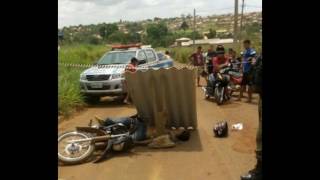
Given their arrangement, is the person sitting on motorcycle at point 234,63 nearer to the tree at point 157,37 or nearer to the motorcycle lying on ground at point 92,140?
the motorcycle lying on ground at point 92,140

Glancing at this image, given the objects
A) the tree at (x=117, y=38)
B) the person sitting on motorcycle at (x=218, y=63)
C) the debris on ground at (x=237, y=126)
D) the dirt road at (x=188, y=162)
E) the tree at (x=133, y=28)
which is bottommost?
the dirt road at (x=188, y=162)

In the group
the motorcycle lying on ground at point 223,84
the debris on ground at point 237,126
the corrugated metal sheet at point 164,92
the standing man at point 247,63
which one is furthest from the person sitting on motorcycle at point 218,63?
the corrugated metal sheet at point 164,92

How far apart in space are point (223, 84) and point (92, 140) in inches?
268

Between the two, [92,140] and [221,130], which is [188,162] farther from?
[221,130]

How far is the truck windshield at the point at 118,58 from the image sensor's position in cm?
1563

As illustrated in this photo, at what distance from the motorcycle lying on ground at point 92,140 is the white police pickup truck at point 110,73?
231 inches

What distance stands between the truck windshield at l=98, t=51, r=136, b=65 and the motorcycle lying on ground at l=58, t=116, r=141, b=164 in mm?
6907

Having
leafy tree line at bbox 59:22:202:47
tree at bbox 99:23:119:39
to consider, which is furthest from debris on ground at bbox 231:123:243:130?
tree at bbox 99:23:119:39

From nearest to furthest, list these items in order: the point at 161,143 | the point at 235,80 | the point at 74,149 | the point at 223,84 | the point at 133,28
A: the point at 74,149 < the point at 161,143 < the point at 223,84 < the point at 235,80 < the point at 133,28

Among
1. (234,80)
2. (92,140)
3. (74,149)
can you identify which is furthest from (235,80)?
(74,149)

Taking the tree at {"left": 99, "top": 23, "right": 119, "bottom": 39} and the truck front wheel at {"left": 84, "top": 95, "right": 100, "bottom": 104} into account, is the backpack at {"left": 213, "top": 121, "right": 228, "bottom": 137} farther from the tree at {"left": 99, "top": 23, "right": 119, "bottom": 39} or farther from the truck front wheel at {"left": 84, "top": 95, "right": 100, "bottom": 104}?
the tree at {"left": 99, "top": 23, "right": 119, "bottom": 39}

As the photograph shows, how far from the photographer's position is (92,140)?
26.5ft

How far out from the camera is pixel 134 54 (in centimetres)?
1576
